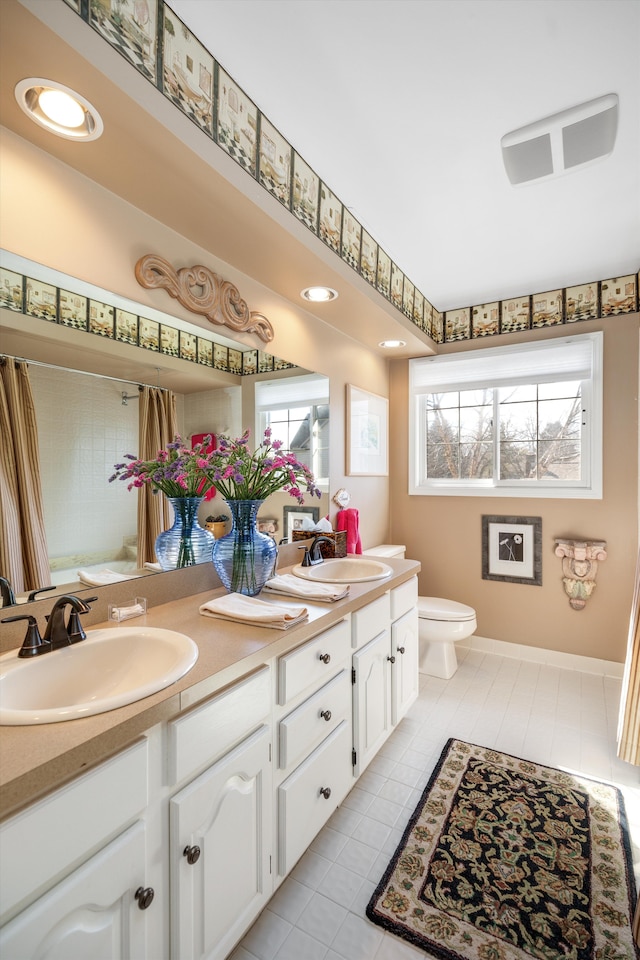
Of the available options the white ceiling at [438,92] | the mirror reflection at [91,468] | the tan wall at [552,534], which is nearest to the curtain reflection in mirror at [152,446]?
the mirror reflection at [91,468]

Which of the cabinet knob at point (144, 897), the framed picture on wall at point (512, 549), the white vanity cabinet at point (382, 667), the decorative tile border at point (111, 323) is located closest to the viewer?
the cabinet knob at point (144, 897)

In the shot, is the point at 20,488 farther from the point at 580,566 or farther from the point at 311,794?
the point at 580,566

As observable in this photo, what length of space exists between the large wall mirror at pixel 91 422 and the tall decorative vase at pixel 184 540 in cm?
5

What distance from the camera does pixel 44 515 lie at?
1.33m

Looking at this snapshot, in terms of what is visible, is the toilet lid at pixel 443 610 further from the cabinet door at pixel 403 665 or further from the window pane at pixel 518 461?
the window pane at pixel 518 461

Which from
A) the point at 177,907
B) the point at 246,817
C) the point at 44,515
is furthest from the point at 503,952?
the point at 44,515

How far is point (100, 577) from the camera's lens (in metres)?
1.46

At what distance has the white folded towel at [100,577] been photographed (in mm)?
1416

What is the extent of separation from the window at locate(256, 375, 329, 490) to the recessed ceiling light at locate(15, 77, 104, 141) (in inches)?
43.5

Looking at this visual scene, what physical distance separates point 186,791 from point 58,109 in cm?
162

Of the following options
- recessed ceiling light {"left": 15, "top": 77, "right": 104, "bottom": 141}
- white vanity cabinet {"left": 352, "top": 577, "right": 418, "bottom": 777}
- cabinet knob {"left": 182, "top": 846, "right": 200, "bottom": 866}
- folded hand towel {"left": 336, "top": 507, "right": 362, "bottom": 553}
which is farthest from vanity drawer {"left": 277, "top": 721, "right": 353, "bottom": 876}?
recessed ceiling light {"left": 15, "top": 77, "right": 104, "bottom": 141}

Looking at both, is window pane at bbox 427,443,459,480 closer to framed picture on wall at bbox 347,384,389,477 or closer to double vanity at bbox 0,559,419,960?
framed picture on wall at bbox 347,384,389,477

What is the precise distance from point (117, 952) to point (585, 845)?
1620 millimetres

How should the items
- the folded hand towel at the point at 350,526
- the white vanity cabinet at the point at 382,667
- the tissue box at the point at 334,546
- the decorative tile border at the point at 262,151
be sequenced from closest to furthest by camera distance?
the decorative tile border at the point at 262,151, the white vanity cabinet at the point at 382,667, the tissue box at the point at 334,546, the folded hand towel at the point at 350,526
